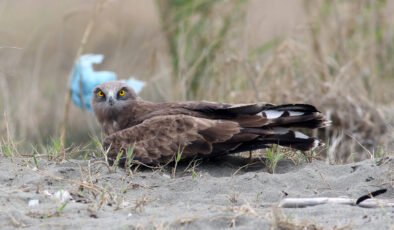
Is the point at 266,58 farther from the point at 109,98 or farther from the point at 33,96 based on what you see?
the point at 109,98

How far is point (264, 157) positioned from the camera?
5.72 metres

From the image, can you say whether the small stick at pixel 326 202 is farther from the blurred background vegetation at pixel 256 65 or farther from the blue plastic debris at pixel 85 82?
the blue plastic debris at pixel 85 82

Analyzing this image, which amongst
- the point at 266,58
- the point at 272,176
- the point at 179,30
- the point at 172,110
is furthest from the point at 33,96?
the point at 272,176

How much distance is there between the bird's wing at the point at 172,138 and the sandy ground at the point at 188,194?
0.12m

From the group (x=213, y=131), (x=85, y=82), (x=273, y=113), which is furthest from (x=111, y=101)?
(x=85, y=82)

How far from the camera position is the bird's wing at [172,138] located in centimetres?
551

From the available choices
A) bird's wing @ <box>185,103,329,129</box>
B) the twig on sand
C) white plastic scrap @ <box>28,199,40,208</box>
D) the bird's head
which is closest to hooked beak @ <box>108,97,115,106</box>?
the bird's head

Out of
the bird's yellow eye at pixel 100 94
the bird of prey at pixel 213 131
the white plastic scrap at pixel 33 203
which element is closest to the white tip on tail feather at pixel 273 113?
the bird of prey at pixel 213 131

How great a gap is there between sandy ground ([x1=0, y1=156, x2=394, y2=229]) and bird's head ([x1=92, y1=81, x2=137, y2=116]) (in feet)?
3.08

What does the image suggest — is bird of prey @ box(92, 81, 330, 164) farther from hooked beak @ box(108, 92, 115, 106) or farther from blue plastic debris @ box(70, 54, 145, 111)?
blue plastic debris @ box(70, 54, 145, 111)

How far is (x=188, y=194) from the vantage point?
4.91 m

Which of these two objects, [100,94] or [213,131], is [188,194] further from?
[100,94]

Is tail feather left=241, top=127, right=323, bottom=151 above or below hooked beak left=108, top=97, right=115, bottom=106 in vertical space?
below

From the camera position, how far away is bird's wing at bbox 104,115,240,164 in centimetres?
551
